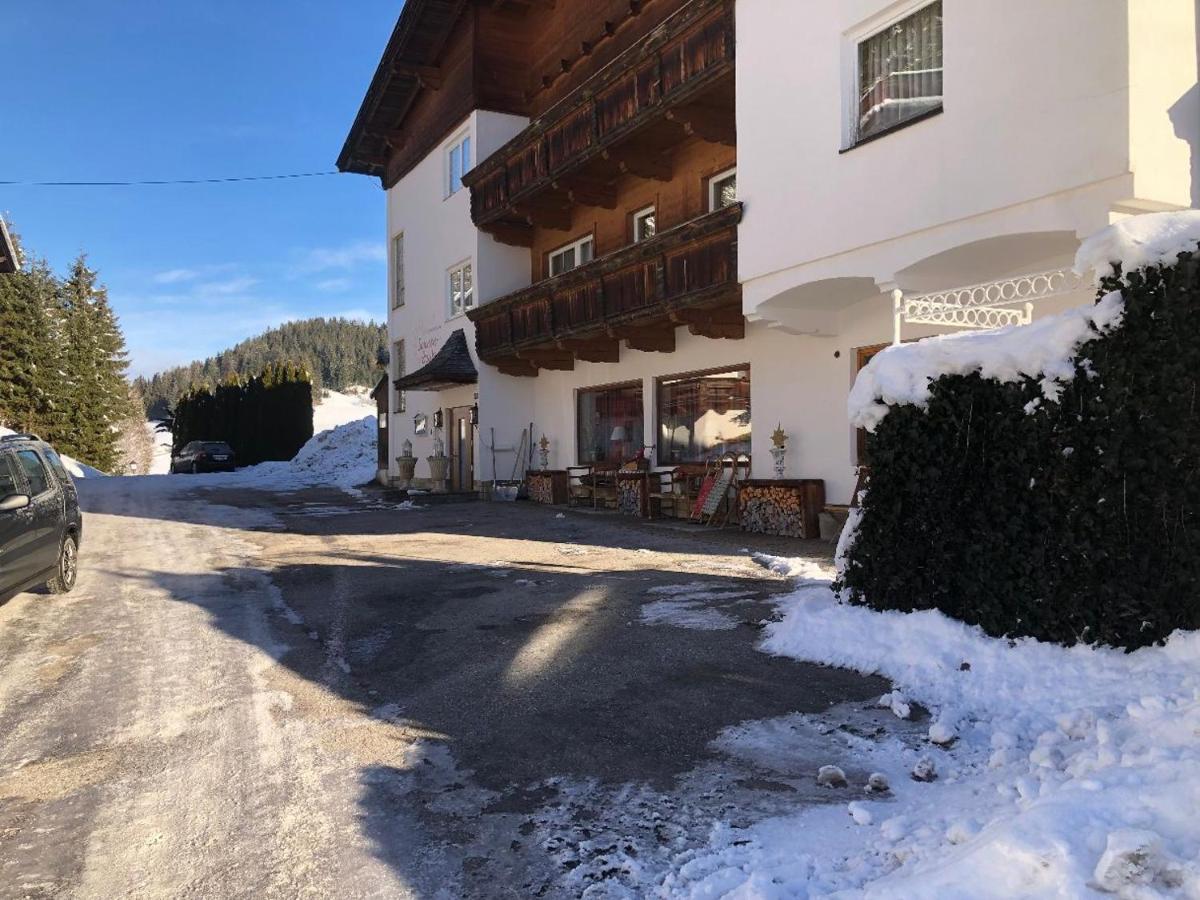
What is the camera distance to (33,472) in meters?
8.16

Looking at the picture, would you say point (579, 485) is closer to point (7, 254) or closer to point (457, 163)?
point (457, 163)

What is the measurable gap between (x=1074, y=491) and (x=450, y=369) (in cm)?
1755

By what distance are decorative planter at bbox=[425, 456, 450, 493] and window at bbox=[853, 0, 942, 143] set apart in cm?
1601

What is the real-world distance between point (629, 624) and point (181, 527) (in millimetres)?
11437

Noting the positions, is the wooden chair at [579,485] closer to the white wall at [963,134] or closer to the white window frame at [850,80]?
the white wall at [963,134]

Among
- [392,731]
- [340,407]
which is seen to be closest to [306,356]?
[340,407]

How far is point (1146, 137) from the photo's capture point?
7375 mm

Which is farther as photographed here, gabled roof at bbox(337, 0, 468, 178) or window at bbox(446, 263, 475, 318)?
window at bbox(446, 263, 475, 318)

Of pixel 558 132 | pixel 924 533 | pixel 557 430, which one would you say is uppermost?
pixel 558 132

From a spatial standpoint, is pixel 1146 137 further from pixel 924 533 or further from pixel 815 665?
pixel 815 665

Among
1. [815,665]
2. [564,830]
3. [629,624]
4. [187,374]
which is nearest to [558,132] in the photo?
[629,624]

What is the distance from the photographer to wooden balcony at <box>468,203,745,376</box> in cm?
1231

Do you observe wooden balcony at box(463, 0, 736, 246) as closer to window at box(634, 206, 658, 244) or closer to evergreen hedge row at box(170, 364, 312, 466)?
window at box(634, 206, 658, 244)

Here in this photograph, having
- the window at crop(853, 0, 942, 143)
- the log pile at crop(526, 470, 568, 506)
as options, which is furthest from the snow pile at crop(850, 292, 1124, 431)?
the log pile at crop(526, 470, 568, 506)
